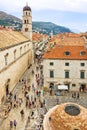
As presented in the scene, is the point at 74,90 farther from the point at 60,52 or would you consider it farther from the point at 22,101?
the point at 22,101

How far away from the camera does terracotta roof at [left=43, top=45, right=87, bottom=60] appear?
44094 millimetres

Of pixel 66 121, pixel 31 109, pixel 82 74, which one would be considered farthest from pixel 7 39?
pixel 66 121

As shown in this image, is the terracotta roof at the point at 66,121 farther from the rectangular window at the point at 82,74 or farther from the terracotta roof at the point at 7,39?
the rectangular window at the point at 82,74

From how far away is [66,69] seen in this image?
4388 centimetres

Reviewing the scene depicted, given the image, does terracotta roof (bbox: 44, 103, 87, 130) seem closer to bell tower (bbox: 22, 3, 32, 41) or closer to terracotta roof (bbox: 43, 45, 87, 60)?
terracotta roof (bbox: 43, 45, 87, 60)

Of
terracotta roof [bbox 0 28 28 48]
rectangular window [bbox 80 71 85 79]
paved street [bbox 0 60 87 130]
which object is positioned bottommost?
paved street [bbox 0 60 87 130]

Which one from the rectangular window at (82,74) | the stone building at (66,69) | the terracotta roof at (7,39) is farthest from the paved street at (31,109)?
the terracotta roof at (7,39)

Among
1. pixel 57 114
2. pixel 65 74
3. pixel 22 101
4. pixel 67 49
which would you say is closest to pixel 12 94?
pixel 22 101

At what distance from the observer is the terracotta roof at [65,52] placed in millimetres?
44094

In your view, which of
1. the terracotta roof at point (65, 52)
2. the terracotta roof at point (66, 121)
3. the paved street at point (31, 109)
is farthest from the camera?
the terracotta roof at point (65, 52)

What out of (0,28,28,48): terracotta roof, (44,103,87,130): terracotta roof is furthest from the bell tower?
(44,103,87,130): terracotta roof

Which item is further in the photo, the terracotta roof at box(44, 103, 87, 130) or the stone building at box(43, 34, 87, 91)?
the stone building at box(43, 34, 87, 91)

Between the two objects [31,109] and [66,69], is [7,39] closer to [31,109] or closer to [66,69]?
[66,69]

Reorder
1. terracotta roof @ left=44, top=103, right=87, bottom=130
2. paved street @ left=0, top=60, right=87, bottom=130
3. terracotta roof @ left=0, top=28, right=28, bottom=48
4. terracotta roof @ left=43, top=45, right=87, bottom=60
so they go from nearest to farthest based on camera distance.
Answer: terracotta roof @ left=44, top=103, right=87, bottom=130
paved street @ left=0, top=60, right=87, bottom=130
terracotta roof @ left=0, top=28, right=28, bottom=48
terracotta roof @ left=43, top=45, right=87, bottom=60
